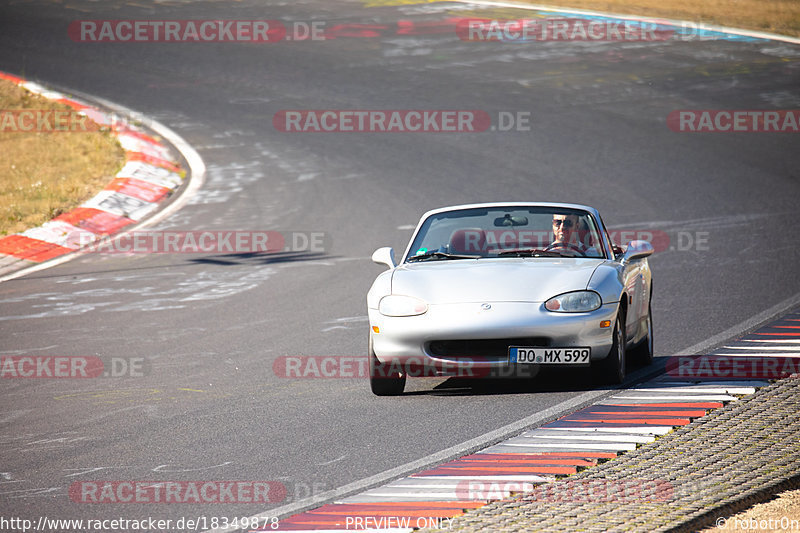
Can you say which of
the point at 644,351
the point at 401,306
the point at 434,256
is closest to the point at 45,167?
the point at 434,256

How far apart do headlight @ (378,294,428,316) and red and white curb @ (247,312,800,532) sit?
130 cm

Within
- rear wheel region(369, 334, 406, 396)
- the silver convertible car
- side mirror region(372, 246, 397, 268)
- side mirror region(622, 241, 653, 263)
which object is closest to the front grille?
the silver convertible car

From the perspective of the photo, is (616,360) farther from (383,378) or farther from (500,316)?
(383,378)

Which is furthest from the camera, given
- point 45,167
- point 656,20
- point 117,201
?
point 656,20

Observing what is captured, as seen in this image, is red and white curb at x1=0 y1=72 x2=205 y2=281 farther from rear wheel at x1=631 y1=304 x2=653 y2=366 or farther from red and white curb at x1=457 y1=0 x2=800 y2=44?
red and white curb at x1=457 y1=0 x2=800 y2=44

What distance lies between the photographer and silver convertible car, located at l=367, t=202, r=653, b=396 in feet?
24.4

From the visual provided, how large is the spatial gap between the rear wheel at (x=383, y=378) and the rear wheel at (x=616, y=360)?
1.44m

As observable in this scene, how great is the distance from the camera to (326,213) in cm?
Answer: 1560

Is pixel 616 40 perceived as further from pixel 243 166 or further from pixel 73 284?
→ pixel 73 284

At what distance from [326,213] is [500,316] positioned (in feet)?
27.7

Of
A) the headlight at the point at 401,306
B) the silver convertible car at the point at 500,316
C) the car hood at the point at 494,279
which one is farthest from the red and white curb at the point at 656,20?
the headlight at the point at 401,306

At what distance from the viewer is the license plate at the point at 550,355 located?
7406 millimetres

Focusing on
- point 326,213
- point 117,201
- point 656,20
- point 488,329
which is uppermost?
point 656,20

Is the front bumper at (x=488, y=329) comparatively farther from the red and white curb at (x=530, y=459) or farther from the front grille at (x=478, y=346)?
the red and white curb at (x=530, y=459)
